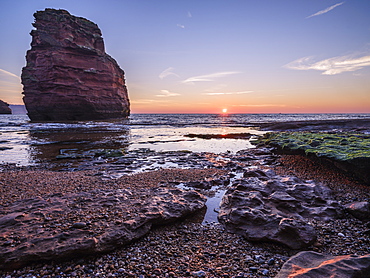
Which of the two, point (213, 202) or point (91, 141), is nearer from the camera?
point (213, 202)

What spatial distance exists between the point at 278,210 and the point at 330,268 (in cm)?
236

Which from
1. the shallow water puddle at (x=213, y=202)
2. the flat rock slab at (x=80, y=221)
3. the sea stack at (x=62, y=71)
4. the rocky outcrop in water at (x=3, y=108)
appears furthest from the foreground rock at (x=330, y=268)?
the rocky outcrop in water at (x=3, y=108)

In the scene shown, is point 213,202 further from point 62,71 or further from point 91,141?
point 62,71

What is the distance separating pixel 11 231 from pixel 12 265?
2.97 ft

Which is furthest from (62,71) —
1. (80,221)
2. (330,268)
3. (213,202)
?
(330,268)

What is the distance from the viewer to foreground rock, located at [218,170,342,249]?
3.85 m

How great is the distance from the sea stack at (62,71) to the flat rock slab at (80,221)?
2006 inches

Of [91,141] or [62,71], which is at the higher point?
[62,71]

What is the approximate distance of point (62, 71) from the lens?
4641 cm

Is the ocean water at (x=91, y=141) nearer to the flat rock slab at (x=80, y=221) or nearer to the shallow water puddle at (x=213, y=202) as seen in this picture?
the shallow water puddle at (x=213, y=202)

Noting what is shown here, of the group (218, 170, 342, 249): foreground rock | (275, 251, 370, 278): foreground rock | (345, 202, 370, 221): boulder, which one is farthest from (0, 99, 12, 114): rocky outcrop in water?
(345, 202, 370, 221): boulder

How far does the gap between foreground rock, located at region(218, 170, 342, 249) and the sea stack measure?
173 ft

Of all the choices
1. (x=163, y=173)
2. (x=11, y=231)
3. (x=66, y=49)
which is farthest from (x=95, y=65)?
(x=11, y=231)

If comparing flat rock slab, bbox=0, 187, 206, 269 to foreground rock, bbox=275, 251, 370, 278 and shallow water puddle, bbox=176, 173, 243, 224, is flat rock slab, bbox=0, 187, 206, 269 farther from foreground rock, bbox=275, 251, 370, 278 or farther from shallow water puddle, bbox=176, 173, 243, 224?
foreground rock, bbox=275, 251, 370, 278
